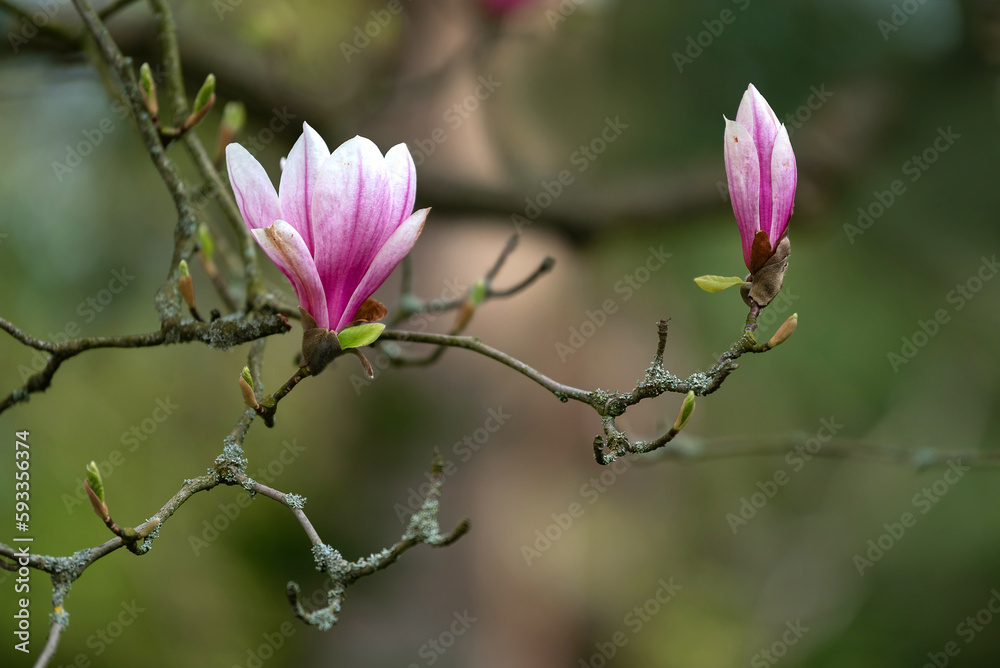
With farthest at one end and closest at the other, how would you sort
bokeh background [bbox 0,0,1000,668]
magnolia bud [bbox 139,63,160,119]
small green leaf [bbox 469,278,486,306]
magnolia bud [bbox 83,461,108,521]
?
bokeh background [bbox 0,0,1000,668]
small green leaf [bbox 469,278,486,306]
magnolia bud [bbox 139,63,160,119]
magnolia bud [bbox 83,461,108,521]

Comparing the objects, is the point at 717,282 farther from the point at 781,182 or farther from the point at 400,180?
the point at 400,180

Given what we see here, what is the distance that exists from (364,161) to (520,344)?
4.43ft

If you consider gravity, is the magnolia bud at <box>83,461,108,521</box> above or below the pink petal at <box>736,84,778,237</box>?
below

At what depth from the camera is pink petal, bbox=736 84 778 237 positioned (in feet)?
1.34

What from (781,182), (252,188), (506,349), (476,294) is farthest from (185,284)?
(506,349)

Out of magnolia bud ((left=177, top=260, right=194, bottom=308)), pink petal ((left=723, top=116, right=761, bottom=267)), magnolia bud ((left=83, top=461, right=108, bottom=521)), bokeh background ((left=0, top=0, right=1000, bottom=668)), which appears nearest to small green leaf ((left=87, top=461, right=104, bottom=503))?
magnolia bud ((left=83, top=461, right=108, bottom=521))

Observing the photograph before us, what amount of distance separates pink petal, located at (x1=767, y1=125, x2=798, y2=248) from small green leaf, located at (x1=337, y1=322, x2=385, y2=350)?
0.23 meters

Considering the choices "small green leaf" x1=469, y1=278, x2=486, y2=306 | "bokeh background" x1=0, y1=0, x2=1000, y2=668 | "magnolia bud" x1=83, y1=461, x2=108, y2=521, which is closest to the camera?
"magnolia bud" x1=83, y1=461, x2=108, y2=521

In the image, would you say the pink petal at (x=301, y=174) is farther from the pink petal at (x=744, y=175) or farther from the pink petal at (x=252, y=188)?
the pink petal at (x=744, y=175)

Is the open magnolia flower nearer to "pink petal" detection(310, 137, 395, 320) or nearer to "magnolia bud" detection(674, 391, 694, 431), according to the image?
Answer: "magnolia bud" detection(674, 391, 694, 431)

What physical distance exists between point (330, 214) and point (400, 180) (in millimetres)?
45

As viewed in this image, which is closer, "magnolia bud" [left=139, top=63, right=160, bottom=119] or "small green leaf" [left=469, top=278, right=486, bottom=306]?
"magnolia bud" [left=139, top=63, right=160, bottom=119]

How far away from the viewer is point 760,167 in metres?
0.41

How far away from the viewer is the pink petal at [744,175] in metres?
0.41
